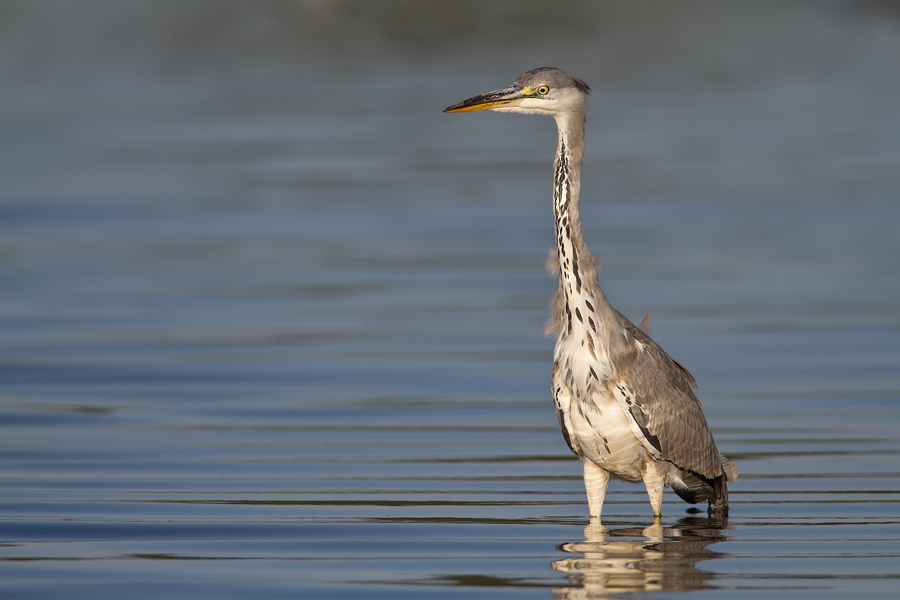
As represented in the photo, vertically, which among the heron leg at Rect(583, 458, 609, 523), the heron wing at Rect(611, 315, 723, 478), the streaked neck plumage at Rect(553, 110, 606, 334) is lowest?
the heron leg at Rect(583, 458, 609, 523)

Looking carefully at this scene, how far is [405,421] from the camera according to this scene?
437 inches

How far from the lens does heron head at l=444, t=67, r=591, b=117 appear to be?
819cm

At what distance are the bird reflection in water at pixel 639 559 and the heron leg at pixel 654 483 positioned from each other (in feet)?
0.36

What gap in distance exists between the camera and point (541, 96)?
324 inches

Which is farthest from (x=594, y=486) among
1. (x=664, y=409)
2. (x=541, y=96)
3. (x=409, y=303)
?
(x=409, y=303)

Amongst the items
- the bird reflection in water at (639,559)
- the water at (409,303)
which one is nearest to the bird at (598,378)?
the bird reflection in water at (639,559)

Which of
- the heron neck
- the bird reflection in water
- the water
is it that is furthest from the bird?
the water

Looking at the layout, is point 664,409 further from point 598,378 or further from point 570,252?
point 570,252

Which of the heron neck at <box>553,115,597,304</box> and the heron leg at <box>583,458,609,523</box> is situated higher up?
the heron neck at <box>553,115,597,304</box>

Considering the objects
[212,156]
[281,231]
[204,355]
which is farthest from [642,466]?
[212,156]

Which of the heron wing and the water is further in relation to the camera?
the heron wing

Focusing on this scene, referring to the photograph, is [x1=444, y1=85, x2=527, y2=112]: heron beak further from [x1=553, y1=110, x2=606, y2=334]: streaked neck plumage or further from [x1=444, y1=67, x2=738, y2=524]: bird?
[x1=553, y1=110, x2=606, y2=334]: streaked neck plumage

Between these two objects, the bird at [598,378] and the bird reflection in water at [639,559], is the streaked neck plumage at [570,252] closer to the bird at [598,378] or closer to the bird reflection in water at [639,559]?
the bird at [598,378]

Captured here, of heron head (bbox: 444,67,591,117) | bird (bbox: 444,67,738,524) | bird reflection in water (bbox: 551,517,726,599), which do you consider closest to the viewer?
bird reflection in water (bbox: 551,517,726,599)
